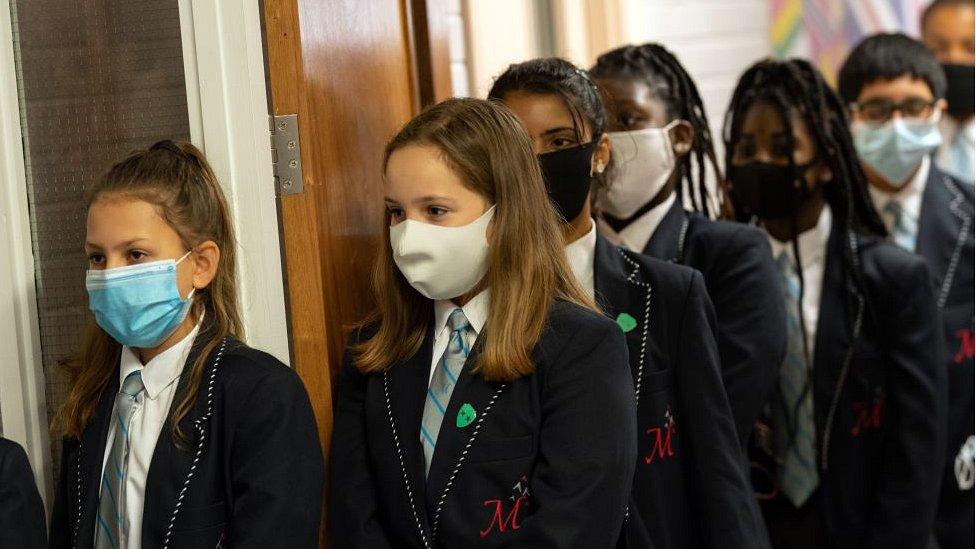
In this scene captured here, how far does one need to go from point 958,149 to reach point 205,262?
338cm

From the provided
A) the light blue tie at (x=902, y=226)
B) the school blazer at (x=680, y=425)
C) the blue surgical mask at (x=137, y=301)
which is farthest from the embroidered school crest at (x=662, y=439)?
the light blue tie at (x=902, y=226)

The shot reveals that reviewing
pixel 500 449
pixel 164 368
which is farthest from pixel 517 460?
pixel 164 368

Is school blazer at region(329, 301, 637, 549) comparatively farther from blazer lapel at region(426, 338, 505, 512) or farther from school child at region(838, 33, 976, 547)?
Answer: school child at region(838, 33, 976, 547)

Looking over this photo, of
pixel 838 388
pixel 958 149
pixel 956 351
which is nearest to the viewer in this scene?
pixel 838 388

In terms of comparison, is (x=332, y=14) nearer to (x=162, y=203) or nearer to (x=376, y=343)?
(x=162, y=203)

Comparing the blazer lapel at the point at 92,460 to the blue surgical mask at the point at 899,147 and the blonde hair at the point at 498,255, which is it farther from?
the blue surgical mask at the point at 899,147

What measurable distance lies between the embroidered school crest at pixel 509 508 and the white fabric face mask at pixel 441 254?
13.5 inches

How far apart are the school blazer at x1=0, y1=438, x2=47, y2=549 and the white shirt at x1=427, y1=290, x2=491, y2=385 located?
69 centimetres

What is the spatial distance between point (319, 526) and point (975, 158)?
3371 mm

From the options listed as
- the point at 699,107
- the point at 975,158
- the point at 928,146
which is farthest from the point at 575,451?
the point at 975,158

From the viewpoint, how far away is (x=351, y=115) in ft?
7.62

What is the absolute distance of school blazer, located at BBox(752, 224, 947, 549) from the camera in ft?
8.91

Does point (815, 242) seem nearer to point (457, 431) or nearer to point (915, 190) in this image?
point (915, 190)

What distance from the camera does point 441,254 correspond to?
195 cm
